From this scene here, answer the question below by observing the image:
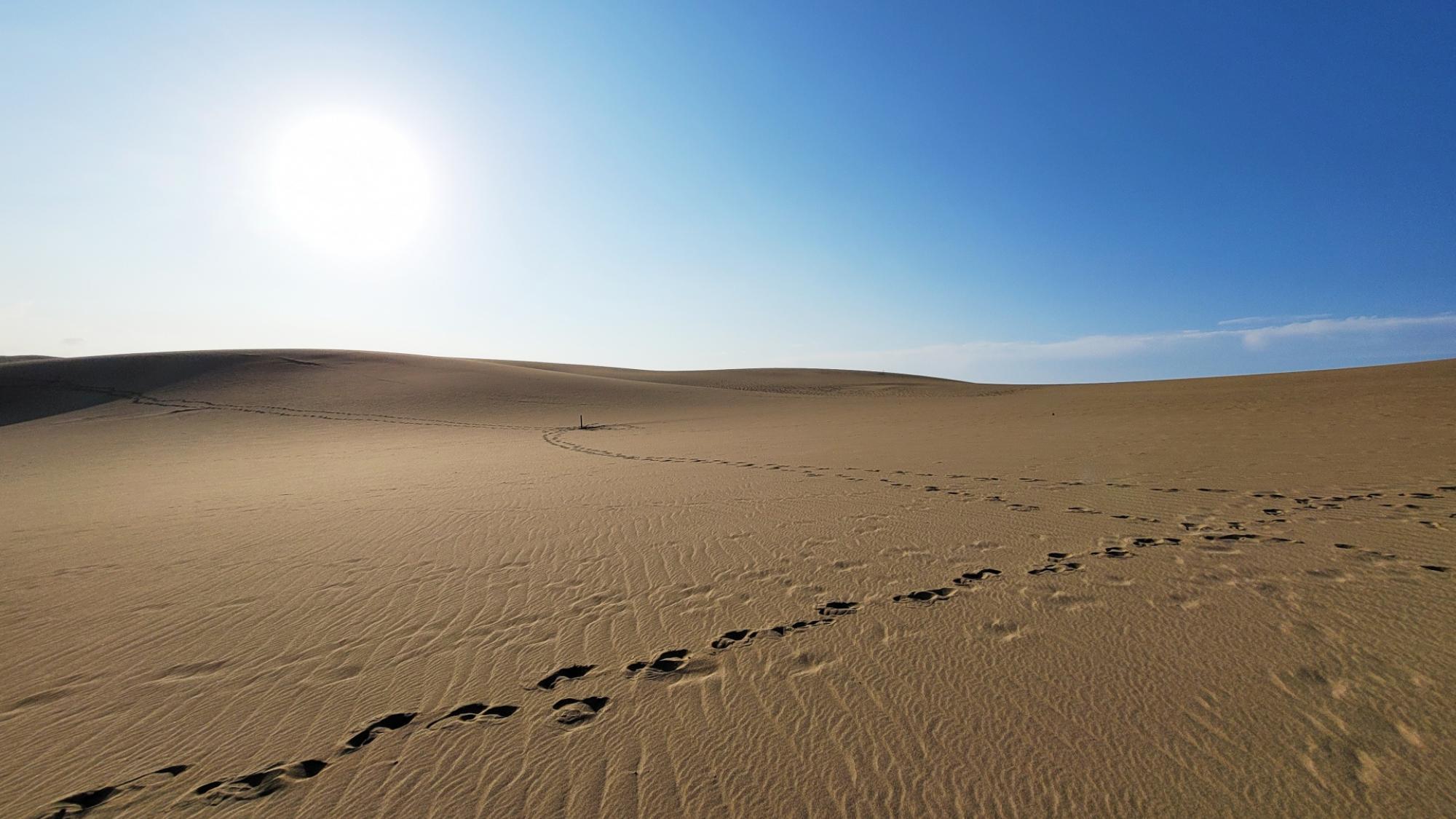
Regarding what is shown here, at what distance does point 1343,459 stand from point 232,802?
12744mm

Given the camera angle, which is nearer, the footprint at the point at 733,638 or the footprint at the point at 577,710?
the footprint at the point at 577,710

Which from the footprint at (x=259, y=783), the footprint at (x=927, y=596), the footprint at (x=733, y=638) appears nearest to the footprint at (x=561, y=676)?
the footprint at (x=733, y=638)

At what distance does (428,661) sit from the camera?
3.76m

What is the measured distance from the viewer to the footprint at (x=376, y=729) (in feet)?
9.50

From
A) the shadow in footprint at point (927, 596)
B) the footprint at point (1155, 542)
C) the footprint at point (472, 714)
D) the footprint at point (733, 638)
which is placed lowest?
the footprint at point (472, 714)

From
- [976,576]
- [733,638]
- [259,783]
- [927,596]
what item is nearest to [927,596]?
[927,596]

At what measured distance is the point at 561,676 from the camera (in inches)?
139

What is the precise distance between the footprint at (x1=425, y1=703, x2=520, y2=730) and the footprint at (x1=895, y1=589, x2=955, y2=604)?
2.70 m

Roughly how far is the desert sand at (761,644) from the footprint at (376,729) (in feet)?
0.05

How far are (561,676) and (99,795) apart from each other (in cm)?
197

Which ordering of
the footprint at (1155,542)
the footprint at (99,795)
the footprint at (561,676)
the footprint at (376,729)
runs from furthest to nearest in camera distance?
the footprint at (1155,542)
the footprint at (561,676)
the footprint at (376,729)
the footprint at (99,795)

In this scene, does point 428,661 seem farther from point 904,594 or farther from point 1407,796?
point 1407,796

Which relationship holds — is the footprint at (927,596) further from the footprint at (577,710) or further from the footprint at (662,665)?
the footprint at (577,710)

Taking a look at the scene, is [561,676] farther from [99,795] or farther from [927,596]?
[927,596]
